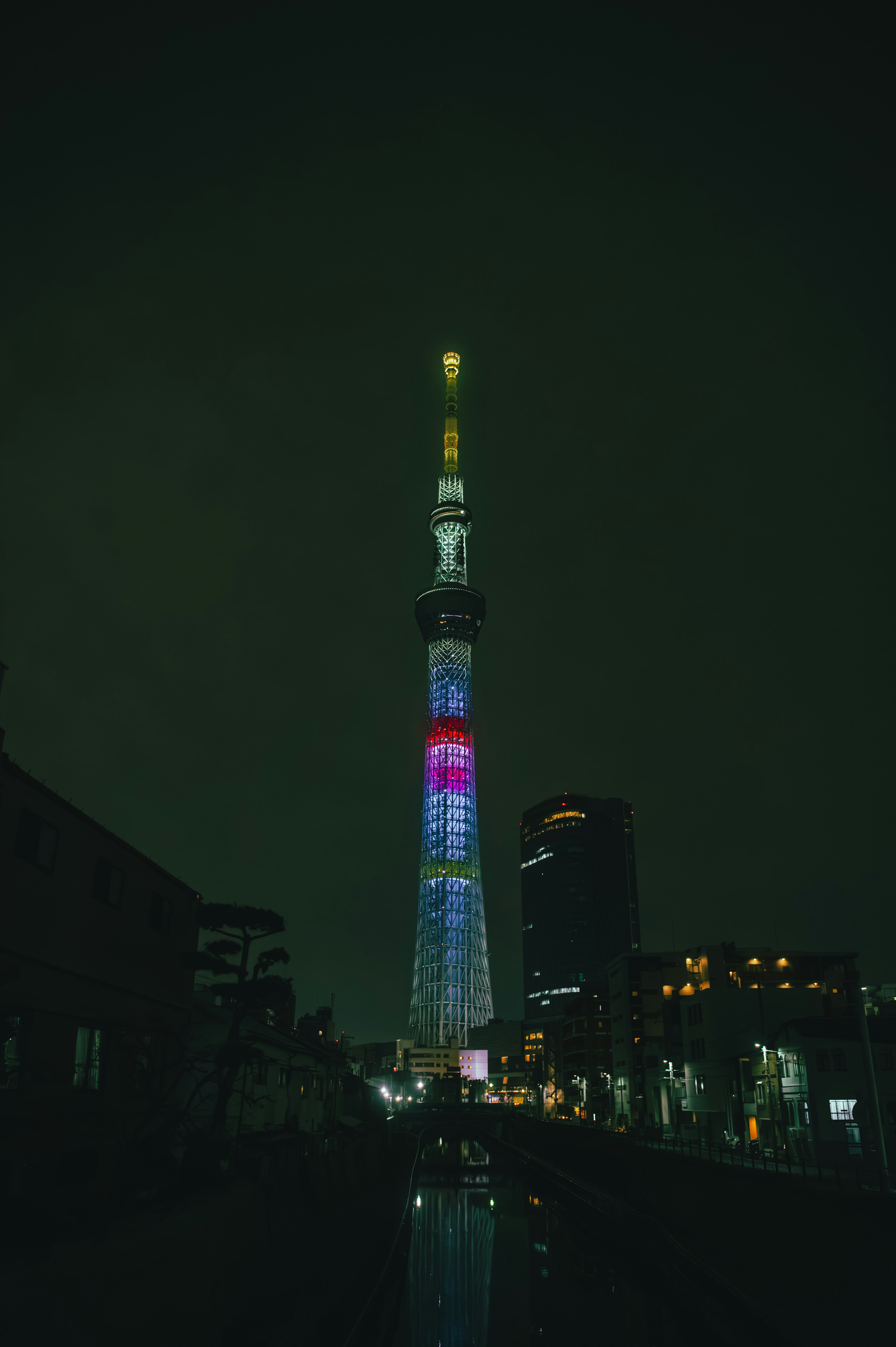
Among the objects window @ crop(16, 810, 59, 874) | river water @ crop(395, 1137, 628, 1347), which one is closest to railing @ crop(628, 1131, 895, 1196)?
river water @ crop(395, 1137, 628, 1347)

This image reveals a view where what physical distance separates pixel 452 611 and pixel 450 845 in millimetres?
27541

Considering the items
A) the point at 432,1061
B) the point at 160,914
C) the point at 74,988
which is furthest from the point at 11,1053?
the point at 432,1061

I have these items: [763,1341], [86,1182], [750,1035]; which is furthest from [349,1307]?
[750,1035]

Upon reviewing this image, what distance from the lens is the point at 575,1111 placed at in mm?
82750

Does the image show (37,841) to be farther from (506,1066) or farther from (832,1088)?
(506,1066)

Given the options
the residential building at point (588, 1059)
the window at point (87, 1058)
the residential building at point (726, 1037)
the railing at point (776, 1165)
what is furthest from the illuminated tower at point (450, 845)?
the window at point (87, 1058)

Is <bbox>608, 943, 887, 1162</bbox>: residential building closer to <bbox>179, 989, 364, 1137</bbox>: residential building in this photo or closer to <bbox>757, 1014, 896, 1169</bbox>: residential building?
<bbox>757, 1014, 896, 1169</bbox>: residential building

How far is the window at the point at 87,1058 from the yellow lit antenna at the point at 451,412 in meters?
101

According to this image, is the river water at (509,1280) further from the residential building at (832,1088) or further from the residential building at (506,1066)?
the residential building at (506,1066)

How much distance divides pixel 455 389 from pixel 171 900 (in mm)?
100362

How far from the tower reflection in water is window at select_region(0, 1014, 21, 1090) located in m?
8.01

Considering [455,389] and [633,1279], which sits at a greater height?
[455,389]

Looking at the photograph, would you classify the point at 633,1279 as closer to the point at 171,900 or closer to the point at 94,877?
the point at 171,900

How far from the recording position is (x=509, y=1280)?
1997 centimetres
